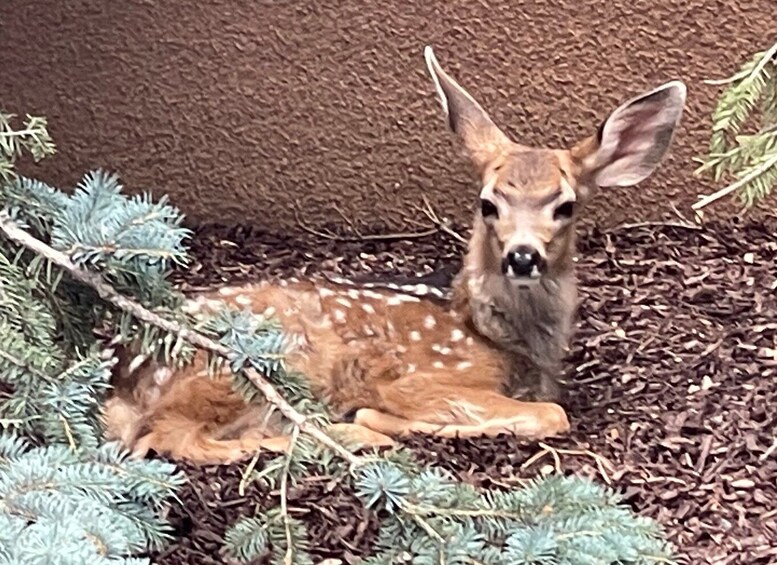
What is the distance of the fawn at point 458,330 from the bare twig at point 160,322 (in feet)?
2.88

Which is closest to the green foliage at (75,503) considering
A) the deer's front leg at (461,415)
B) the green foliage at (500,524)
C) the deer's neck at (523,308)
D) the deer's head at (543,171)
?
the green foliage at (500,524)

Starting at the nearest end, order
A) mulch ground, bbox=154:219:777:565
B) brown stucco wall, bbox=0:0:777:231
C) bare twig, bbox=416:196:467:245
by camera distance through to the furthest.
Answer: mulch ground, bbox=154:219:777:565, brown stucco wall, bbox=0:0:777:231, bare twig, bbox=416:196:467:245

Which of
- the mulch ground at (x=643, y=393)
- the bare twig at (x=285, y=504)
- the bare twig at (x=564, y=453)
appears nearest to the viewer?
the bare twig at (x=285, y=504)

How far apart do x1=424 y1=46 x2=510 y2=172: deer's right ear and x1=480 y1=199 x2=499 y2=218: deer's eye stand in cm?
17

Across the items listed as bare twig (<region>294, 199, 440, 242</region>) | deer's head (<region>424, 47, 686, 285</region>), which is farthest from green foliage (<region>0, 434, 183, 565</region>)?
bare twig (<region>294, 199, 440, 242</region>)

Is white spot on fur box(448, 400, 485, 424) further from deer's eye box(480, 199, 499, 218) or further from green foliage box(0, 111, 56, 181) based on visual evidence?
green foliage box(0, 111, 56, 181)

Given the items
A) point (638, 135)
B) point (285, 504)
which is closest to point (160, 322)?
point (285, 504)

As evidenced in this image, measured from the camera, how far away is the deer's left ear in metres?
3.27

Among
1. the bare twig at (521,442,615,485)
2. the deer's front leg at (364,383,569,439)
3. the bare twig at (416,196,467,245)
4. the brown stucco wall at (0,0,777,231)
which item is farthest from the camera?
the bare twig at (416,196,467,245)

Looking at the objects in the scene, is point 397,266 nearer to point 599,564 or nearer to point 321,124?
point 321,124

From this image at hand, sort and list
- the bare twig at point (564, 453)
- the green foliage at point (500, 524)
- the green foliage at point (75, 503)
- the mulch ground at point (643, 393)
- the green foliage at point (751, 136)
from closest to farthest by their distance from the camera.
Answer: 1. the green foliage at point (75, 503)
2. the green foliage at point (500, 524)
3. the green foliage at point (751, 136)
4. the mulch ground at point (643, 393)
5. the bare twig at point (564, 453)

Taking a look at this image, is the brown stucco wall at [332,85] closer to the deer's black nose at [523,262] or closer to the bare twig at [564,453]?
the deer's black nose at [523,262]

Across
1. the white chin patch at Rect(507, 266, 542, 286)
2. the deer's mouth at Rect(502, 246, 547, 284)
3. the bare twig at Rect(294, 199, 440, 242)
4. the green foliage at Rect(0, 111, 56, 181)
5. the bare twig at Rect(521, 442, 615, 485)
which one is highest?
the green foliage at Rect(0, 111, 56, 181)

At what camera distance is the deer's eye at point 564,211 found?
3.24 metres
